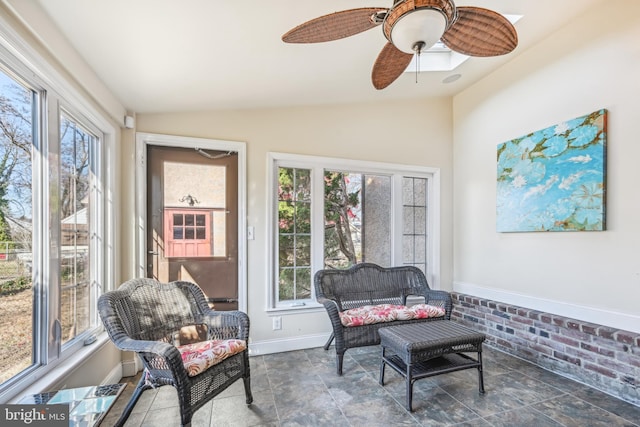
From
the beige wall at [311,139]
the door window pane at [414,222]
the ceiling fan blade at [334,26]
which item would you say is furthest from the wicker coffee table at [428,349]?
the ceiling fan blade at [334,26]

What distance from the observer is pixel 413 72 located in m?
2.91

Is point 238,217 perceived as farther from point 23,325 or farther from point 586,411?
point 586,411

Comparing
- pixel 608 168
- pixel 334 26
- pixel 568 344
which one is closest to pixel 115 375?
pixel 334 26

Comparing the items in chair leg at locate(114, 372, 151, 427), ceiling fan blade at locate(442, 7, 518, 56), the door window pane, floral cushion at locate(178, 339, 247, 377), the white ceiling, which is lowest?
chair leg at locate(114, 372, 151, 427)

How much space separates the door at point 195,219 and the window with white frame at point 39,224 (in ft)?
1.99

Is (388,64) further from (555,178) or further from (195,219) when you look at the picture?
(195,219)

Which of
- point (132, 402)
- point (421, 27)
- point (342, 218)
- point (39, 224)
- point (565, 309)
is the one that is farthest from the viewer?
point (342, 218)

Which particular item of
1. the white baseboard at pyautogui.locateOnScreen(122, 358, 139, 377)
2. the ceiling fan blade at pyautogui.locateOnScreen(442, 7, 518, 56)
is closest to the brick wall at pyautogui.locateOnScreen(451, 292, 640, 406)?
the ceiling fan blade at pyautogui.locateOnScreen(442, 7, 518, 56)

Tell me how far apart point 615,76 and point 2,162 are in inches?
155

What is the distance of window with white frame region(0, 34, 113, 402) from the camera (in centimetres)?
147

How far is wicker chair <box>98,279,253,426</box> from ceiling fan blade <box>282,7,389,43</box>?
175 centimetres

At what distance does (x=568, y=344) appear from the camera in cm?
251

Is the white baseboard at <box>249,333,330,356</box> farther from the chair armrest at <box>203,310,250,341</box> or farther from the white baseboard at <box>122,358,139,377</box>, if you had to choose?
the white baseboard at <box>122,358,139,377</box>

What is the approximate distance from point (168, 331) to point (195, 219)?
1.08m
